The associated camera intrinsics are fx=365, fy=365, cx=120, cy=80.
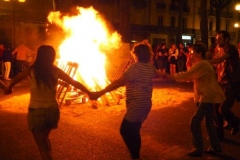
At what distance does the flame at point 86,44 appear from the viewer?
11625 mm

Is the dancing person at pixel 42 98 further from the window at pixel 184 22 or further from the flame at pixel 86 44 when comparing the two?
the window at pixel 184 22

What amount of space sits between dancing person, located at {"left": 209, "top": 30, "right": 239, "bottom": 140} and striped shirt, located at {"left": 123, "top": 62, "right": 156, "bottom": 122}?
2094 mm

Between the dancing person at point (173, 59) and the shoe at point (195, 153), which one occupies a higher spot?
the dancing person at point (173, 59)

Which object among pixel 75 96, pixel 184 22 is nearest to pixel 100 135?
pixel 75 96

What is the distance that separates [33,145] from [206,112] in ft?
9.66

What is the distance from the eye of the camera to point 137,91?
15.4ft

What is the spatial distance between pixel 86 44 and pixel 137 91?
8010 millimetres

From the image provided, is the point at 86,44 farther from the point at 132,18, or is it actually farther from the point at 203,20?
the point at 132,18

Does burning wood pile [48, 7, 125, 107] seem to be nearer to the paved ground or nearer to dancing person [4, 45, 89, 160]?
the paved ground

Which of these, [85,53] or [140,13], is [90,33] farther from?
[140,13]

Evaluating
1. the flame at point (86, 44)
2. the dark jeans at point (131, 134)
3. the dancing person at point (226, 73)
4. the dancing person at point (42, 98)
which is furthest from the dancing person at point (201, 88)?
the flame at point (86, 44)

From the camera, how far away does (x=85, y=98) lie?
35.2ft

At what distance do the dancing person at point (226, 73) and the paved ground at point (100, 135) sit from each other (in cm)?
44

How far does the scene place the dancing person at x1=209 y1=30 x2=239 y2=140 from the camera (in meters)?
6.45
